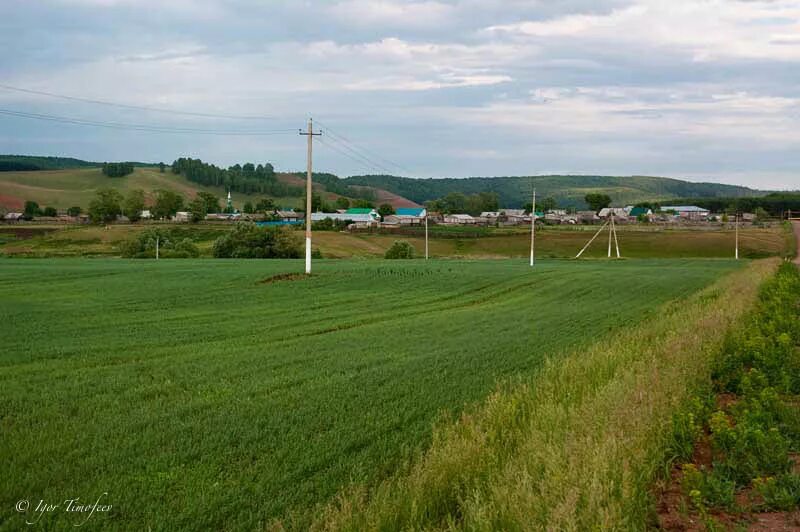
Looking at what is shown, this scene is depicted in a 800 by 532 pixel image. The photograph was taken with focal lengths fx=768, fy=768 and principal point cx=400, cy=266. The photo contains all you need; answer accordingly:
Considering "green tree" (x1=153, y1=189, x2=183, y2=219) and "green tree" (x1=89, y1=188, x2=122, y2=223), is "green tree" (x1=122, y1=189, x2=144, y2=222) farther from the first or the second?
"green tree" (x1=89, y1=188, x2=122, y2=223)

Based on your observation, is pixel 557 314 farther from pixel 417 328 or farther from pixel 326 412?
pixel 326 412

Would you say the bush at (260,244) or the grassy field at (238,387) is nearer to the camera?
the grassy field at (238,387)

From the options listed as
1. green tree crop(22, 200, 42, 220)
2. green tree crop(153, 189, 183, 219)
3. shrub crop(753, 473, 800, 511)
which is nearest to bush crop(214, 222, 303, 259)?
shrub crop(753, 473, 800, 511)

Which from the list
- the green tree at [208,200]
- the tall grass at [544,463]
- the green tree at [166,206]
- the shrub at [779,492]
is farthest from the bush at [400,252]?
the green tree at [208,200]

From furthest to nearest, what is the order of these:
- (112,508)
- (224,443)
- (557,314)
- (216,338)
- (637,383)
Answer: (557,314) < (216,338) < (637,383) < (224,443) < (112,508)

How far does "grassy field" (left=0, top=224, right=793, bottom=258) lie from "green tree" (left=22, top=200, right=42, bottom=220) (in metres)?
46.0

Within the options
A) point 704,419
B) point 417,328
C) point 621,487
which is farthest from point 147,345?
point 621,487

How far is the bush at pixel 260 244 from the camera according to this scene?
8612 cm

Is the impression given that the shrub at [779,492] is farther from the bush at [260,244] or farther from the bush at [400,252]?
the bush at [400,252]

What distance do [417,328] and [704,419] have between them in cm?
1208

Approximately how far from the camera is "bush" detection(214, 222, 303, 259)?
86.1 meters

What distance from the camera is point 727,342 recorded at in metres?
15.3

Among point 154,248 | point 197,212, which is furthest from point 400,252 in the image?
point 197,212

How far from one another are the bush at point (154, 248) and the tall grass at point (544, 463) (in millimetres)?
76590
